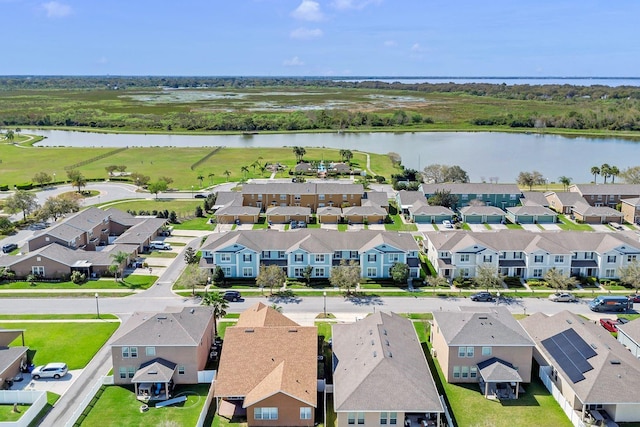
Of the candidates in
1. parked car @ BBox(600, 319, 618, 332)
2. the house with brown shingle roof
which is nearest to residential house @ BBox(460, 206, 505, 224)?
parked car @ BBox(600, 319, 618, 332)

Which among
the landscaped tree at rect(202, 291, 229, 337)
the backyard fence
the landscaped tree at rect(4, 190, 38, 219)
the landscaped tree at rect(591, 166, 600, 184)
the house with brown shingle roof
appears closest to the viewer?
the house with brown shingle roof

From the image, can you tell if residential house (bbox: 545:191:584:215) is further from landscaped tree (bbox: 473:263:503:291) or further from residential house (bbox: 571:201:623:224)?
landscaped tree (bbox: 473:263:503:291)

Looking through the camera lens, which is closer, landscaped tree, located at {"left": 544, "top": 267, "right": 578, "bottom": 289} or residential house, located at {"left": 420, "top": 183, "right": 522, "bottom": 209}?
landscaped tree, located at {"left": 544, "top": 267, "right": 578, "bottom": 289}

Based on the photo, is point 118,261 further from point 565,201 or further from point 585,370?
point 565,201

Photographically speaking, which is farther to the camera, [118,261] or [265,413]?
[118,261]

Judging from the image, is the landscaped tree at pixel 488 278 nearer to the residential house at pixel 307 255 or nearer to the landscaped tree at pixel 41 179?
the residential house at pixel 307 255

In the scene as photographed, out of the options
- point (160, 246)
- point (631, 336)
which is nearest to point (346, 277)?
point (631, 336)
